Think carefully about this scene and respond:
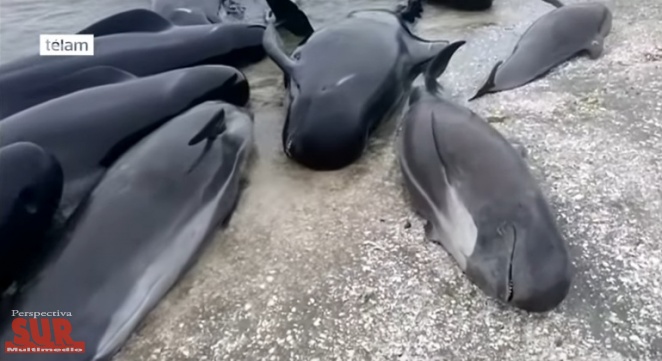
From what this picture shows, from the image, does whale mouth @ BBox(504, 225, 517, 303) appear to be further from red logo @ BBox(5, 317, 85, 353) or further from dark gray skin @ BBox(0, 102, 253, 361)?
red logo @ BBox(5, 317, 85, 353)

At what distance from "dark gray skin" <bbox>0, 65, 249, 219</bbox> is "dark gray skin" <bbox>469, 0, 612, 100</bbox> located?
2.04 m

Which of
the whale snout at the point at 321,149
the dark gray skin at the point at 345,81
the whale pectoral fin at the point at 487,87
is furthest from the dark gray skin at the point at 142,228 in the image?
the whale pectoral fin at the point at 487,87

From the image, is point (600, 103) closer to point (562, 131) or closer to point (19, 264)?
point (562, 131)

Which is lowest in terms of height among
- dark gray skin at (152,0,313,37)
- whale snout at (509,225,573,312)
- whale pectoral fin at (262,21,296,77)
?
dark gray skin at (152,0,313,37)

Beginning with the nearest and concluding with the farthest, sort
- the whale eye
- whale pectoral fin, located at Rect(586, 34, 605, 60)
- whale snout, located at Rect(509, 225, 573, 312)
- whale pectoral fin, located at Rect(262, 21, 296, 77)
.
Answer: whale snout, located at Rect(509, 225, 573, 312) < the whale eye < whale pectoral fin, located at Rect(262, 21, 296, 77) < whale pectoral fin, located at Rect(586, 34, 605, 60)

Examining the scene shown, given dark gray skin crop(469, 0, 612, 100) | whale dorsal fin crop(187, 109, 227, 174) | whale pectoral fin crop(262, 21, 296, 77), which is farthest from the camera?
dark gray skin crop(469, 0, 612, 100)

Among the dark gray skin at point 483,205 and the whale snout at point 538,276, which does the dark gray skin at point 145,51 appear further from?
the whale snout at point 538,276

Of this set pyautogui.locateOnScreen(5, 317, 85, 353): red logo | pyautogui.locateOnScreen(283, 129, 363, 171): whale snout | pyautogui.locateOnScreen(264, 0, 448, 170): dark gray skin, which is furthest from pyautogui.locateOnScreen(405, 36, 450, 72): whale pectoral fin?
pyautogui.locateOnScreen(5, 317, 85, 353): red logo

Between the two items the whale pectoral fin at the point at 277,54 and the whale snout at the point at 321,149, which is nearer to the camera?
the whale snout at the point at 321,149

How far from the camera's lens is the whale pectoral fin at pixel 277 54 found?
5312 mm

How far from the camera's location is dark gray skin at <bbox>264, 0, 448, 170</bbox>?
Answer: 182 inches

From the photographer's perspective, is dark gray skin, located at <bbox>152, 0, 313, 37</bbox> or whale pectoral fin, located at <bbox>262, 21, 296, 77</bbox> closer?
whale pectoral fin, located at <bbox>262, 21, 296, 77</bbox>

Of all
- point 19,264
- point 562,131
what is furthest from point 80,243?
point 562,131

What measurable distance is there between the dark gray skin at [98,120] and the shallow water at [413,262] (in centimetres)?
63
